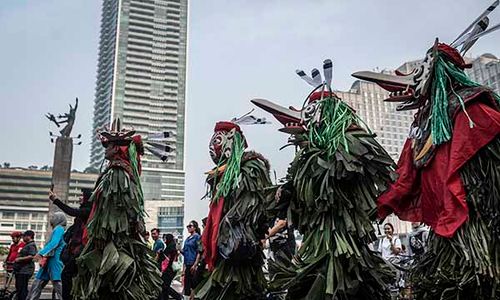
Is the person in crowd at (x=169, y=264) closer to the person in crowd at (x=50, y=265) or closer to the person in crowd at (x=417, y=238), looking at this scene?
the person in crowd at (x=50, y=265)

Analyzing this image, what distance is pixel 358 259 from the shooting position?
299 centimetres

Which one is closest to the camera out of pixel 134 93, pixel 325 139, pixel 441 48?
pixel 441 48

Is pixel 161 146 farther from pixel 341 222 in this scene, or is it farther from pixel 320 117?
pixel 341 222

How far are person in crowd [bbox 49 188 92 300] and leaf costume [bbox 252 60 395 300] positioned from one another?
2.69 metres

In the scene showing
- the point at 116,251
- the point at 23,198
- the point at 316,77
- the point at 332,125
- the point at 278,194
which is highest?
the point at 23,198

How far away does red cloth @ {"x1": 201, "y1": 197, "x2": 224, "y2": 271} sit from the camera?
4176 mm

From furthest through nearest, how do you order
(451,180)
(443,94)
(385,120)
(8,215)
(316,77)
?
(385,120), (8,215), (316,77), (443,94), (451,180)

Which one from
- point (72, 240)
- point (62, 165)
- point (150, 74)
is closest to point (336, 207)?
point (72, 240)

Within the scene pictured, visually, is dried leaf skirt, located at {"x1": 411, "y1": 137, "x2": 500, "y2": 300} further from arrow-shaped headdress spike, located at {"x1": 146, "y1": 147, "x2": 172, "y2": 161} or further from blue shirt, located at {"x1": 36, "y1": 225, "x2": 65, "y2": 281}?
blue shirt, located at {"x1": 36, "y1": 225, "x2": 65, "y2": 281}

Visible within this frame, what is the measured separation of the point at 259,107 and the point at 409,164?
56.8 inches

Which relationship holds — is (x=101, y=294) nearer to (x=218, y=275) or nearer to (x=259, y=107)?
(x=218, y=275)

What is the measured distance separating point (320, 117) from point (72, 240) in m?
3.36

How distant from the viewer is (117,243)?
449 centimetres

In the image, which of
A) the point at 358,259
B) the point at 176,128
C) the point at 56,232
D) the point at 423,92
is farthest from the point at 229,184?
the point at 176,128
